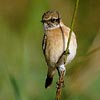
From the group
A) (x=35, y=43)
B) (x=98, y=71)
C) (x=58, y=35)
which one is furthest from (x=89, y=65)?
(x=58, y=35)

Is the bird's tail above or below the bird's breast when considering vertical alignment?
below

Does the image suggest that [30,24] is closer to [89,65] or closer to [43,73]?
[43,73]

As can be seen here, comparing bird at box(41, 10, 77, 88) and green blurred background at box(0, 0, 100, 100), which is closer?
bird at box(41, 10, 77, 88)

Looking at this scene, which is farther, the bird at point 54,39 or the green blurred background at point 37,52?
the green blurred background at point 37,52

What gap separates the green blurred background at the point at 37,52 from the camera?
3.17 feet

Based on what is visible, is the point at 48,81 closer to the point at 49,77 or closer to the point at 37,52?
the point at 49,77

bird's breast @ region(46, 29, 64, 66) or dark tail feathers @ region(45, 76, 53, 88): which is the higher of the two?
bird's breast @ region(46, 29, 64, 66)

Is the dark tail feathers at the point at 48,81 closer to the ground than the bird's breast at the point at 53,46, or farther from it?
closer to the ground

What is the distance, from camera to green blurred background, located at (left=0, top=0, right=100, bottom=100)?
97 cm

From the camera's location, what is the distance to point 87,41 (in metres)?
1.05

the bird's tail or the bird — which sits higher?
the bird

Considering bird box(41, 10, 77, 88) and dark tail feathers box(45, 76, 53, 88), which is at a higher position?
bird box(41, 10, 77, 88)

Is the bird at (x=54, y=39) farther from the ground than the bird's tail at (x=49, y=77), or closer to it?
farther from the ground

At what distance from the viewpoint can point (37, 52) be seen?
42.1 inches
